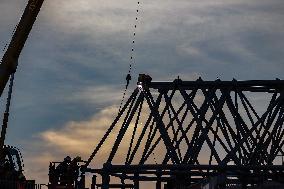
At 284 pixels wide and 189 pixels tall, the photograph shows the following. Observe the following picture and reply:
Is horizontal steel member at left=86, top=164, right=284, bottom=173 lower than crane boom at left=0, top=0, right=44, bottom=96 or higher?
lower

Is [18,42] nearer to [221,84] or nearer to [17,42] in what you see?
[17,42]

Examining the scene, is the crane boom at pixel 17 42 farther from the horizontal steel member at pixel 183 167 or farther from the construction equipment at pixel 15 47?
the horizontal steel member at pixel 183 167

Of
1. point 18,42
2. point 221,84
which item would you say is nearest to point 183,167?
point 221,84

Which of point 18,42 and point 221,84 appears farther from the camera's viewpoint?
point 221,84

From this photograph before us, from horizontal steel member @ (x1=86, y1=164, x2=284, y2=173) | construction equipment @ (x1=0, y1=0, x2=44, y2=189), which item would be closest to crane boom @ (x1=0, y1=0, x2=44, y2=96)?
construction equipment @ (x1=0, y1=0, x2=44, y2=189)

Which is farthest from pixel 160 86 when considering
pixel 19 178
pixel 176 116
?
pixel 19 178

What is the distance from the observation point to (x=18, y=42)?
4738 centimetres

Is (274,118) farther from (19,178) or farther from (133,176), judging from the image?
(19,178)

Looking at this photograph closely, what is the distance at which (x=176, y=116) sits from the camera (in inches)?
2386

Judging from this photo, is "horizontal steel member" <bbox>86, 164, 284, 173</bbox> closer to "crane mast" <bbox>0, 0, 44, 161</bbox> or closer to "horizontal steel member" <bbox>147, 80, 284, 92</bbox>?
"horizontal steel member" <bbox>147, 80, 284, 92</bbox>

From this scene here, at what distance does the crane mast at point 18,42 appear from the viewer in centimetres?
4700

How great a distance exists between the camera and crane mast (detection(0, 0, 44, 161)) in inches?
1850

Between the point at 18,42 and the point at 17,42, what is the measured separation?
63 millimetres

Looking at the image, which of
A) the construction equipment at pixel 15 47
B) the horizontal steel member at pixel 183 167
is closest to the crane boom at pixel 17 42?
the construction equipment at pixel 15 47
